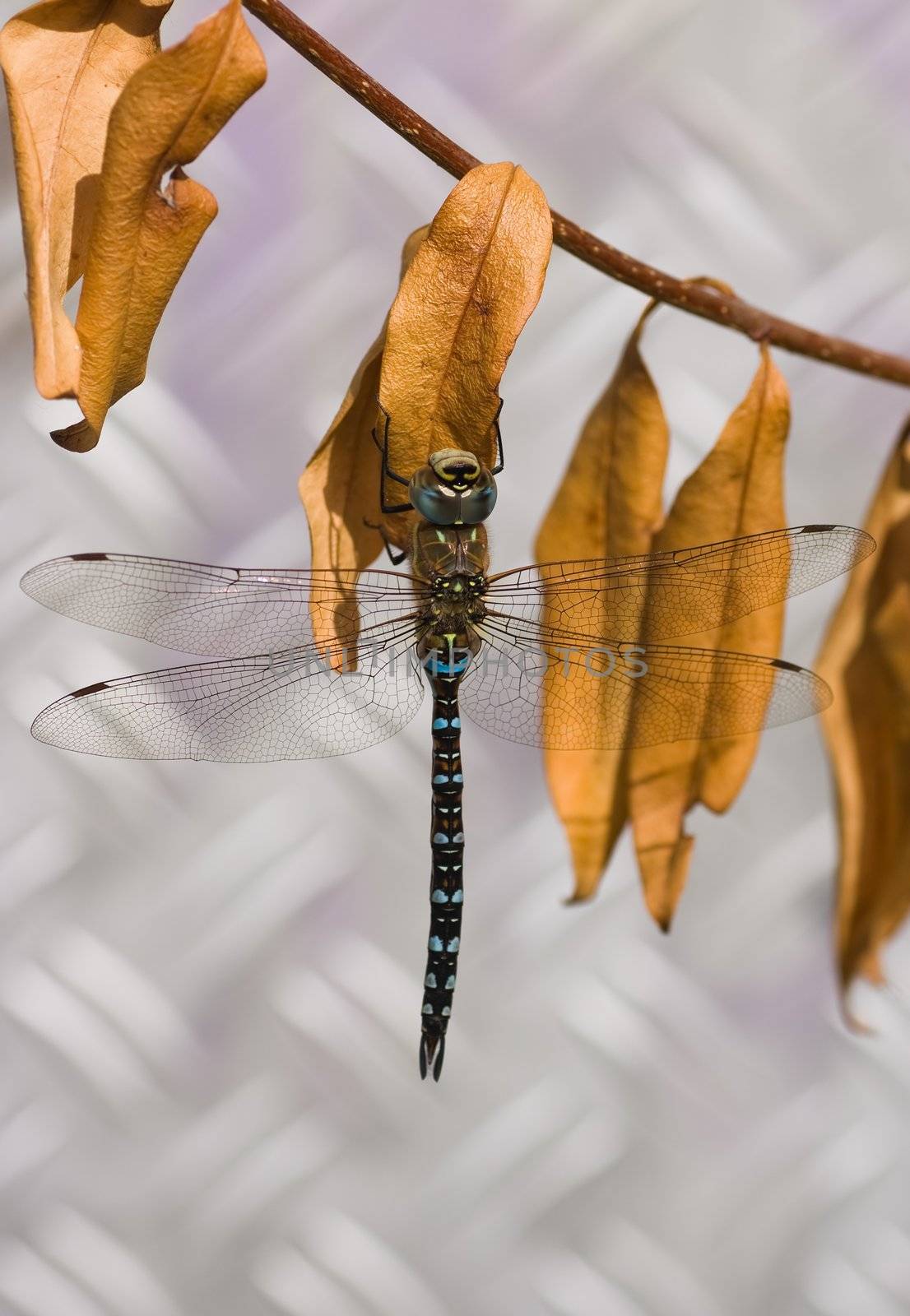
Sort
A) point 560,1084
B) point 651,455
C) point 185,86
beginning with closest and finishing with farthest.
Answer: point 185,86 → point 651,455 → point 560,1084

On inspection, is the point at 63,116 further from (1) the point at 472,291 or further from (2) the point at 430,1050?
(2) the point at 430,1050

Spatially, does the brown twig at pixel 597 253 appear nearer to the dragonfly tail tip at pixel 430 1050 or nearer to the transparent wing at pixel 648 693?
the transparent wing at pixel 648 693

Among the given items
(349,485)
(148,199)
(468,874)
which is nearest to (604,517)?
(349,485)

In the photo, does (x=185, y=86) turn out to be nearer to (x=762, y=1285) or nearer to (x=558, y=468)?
(x=558, y=468)

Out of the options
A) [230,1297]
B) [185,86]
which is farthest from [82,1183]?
[185,86]

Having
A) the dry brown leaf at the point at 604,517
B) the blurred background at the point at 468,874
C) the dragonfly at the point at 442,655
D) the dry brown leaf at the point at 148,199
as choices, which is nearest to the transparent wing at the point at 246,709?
the dragonfly at the point at 442,655
